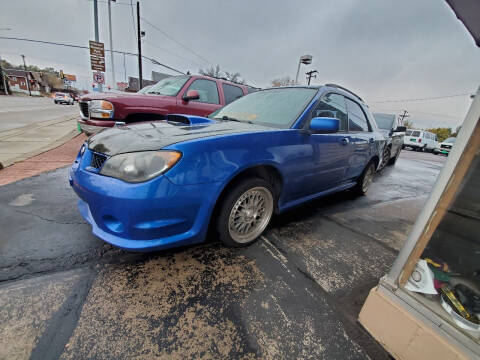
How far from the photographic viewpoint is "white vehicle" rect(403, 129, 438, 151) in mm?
17453

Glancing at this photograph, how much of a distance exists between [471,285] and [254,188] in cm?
147

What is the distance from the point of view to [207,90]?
476cm

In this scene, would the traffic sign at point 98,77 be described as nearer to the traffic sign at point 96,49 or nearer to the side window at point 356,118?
the traffic sign at point 96,49

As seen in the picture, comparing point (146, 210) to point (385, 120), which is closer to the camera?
point (146, 210)

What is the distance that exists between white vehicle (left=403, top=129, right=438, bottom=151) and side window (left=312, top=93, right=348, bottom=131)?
1909cm

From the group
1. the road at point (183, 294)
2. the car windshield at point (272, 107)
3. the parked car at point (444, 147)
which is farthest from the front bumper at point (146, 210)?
the parked car at point (444, 147)

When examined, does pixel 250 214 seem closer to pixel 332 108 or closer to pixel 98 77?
pixel 332 108

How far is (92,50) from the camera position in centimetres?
1096

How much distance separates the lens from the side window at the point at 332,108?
2.34 m

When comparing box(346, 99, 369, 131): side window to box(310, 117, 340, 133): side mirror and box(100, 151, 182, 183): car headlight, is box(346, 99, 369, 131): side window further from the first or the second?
box(100, 151, 182, 183): car headlight

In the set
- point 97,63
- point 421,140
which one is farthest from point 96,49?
point 421,140

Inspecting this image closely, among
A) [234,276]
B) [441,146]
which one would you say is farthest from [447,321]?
[441,146]

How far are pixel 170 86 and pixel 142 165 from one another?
12.4 ft

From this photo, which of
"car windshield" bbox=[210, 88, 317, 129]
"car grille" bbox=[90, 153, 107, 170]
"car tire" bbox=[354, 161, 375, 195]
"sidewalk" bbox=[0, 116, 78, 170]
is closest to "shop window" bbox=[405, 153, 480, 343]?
"car windshield" bbox=[210, 88, 317, 129]
